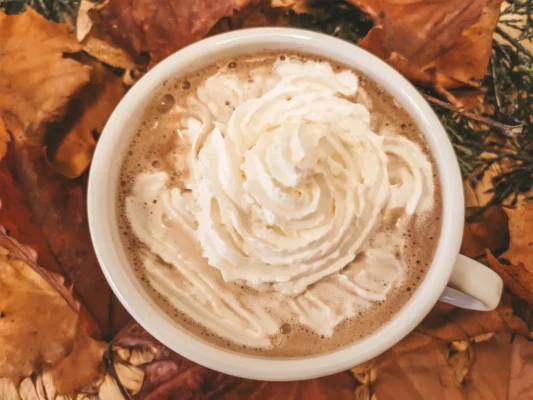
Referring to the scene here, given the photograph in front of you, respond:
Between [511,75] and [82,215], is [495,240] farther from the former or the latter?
[82,215]

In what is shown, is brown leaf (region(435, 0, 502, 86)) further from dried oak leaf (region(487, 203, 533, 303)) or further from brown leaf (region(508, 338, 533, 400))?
brown leaf (region(508, 338, 533, 400))

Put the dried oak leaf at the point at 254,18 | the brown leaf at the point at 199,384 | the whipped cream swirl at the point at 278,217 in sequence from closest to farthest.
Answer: the whipped cream swirl at the point at 278,217, the brown leaf at the point at 199,384, the dried oak leaf at the point at 254,18

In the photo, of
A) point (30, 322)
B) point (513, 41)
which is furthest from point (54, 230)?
point (513, 41)

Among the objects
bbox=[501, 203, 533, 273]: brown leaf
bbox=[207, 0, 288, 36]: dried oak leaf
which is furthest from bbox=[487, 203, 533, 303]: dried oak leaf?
bbox=[207, 0, 288, 36]: dried oak leaf

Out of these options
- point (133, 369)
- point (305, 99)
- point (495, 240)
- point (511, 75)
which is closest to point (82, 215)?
point (133, 369)

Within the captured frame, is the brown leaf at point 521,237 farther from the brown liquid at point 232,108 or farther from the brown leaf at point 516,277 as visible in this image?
the brown liquid at point 232,108

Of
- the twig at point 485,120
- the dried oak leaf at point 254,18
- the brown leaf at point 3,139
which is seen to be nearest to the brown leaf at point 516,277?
the twig at point 485,120
